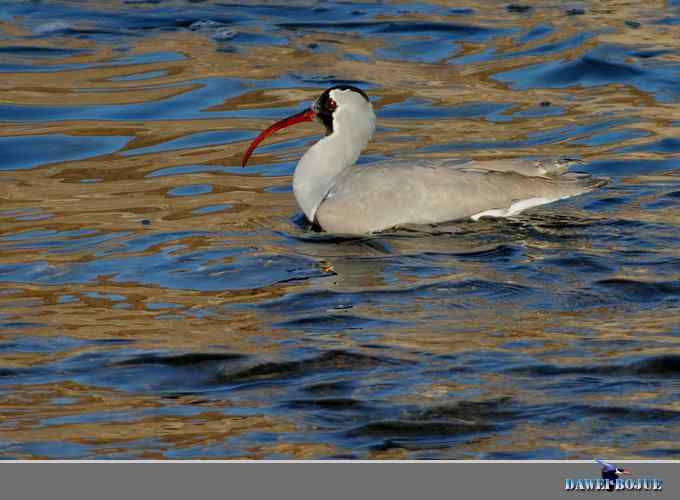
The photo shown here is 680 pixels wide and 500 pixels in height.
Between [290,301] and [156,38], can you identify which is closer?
[290,301]

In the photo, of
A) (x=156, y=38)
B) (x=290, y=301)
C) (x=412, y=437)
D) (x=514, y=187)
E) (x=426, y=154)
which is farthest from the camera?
(x=156, y=38)

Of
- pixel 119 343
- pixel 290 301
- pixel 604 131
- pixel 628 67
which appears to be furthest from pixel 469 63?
pixel 119 343

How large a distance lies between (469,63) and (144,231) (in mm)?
6317

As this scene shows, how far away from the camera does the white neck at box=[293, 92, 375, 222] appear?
10.3 metres

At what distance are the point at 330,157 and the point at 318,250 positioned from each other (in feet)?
3.62

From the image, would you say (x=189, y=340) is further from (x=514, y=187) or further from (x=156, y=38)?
(x=156, y=38)

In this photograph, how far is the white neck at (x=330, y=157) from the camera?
33.9 feet

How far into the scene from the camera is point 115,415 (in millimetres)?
6656

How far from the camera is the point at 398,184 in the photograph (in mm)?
9875

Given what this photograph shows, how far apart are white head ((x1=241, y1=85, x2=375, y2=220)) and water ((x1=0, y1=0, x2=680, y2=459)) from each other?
48cm
